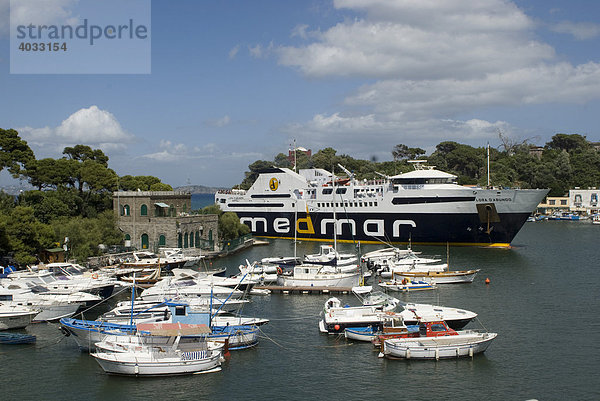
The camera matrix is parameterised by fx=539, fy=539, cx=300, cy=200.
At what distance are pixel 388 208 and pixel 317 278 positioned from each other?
821 inches

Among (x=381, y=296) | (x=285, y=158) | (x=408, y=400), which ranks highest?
(x=285, y=158)

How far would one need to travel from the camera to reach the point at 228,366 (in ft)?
59.3

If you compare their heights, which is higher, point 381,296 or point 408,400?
point 381,296

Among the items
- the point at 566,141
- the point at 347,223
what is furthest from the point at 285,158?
the point at 347,223

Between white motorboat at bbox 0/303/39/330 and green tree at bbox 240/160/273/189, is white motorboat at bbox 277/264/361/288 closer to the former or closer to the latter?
white motorboat at bbox 0/303/39/330

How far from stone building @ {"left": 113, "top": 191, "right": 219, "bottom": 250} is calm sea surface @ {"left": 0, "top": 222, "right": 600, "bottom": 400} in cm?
1536

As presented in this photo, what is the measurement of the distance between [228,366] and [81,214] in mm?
28846

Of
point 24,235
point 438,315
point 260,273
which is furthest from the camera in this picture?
point 260,273

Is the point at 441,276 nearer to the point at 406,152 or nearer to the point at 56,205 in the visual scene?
the point at 56,205

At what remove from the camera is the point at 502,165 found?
98.0m

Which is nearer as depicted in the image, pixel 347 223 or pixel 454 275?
pixel 454 275

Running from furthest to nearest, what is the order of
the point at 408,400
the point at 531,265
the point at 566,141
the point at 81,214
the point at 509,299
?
the point at 566,141 < the point at 81,214 < the point at 531,265 < the point at 509,299 < the point at 408,400

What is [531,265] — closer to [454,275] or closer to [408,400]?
[454,275]

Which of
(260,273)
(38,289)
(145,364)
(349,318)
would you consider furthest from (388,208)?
(145,364)
